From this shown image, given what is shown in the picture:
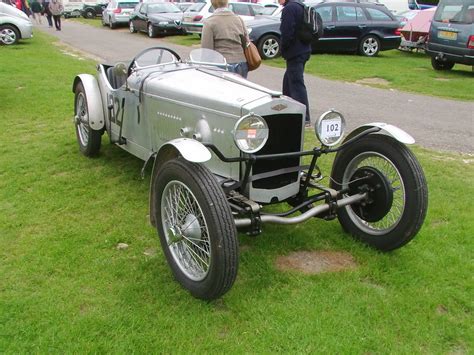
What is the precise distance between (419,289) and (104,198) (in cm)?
297

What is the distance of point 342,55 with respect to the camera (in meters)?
15.5

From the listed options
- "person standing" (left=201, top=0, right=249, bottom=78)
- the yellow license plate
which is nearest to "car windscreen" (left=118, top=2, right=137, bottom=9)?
the yellow license plate

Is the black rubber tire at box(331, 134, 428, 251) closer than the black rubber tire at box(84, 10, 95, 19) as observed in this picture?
Yes

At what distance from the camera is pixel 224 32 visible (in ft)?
18.2

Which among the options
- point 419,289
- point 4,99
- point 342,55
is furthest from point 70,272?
point 342,55

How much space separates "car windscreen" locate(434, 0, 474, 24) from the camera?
12.0m

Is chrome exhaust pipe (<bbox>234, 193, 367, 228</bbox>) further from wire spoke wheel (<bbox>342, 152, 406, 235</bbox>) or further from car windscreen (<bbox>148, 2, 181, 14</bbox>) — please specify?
car windscreen (<bbox>148, 2, 181, 14</bbox>)

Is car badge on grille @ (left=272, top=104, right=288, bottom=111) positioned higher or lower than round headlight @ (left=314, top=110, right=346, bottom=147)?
higher

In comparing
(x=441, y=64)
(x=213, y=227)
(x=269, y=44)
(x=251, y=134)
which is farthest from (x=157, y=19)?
(x=213, y=227)

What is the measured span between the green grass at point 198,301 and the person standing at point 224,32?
78.0 inches

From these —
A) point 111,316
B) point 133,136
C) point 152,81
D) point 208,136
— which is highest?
point 152,81

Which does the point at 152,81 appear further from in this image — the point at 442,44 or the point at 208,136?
the point at 442,44

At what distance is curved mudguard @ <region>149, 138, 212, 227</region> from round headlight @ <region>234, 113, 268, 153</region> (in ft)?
0.79

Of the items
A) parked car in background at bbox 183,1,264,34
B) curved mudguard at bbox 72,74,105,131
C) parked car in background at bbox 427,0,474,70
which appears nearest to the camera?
curved mudguard at bbox 72,74,105,131
